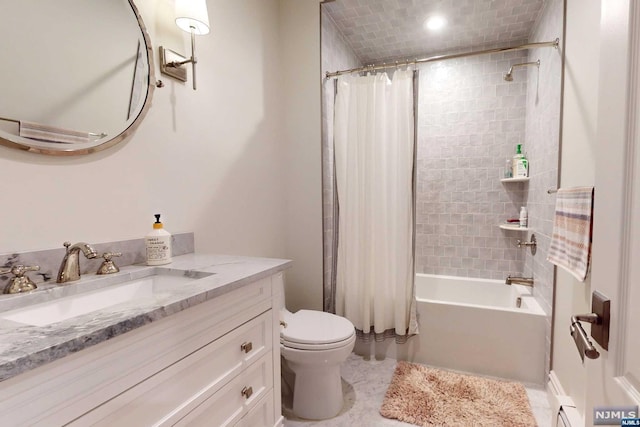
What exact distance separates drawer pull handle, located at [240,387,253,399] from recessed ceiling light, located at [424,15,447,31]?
266 cm

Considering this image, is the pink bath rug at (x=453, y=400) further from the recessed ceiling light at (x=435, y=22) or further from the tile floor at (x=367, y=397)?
the recessed ceiling light at (x=435, y=22)

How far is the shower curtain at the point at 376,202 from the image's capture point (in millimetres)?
2088

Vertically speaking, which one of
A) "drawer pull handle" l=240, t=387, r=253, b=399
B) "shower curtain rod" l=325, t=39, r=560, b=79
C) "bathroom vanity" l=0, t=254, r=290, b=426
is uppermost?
"shower curtain rod" l=325, t=39, r=560, b=79

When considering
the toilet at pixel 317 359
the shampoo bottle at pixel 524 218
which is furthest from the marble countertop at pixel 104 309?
the shampoo bottle at pixel 524 218

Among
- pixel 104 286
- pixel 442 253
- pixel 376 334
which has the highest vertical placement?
pixel 104 286

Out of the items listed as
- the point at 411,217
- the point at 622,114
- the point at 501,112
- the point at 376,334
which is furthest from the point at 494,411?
the point at 501,112

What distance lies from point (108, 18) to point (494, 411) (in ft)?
8.54

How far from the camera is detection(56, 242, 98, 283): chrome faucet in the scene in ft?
3.21

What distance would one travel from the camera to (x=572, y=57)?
5.28ft

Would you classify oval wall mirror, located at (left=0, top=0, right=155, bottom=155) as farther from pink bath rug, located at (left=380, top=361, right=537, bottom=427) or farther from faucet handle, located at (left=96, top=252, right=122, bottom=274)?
pink bath rug, located at (left=380, top=361, right=537, bottom=427)

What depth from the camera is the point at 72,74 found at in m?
1.10

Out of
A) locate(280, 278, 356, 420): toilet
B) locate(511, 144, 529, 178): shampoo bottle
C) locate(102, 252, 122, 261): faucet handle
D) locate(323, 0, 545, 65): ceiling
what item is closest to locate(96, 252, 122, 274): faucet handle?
locate(102, 252, 122, 261): faucet handle

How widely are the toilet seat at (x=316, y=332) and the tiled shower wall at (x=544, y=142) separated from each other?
4.09ft

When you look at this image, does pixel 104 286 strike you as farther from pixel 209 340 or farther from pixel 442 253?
pixel 442 253
